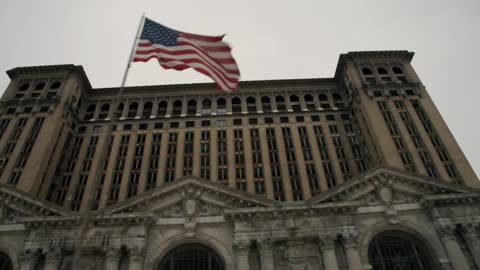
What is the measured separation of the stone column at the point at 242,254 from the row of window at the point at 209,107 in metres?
50.5

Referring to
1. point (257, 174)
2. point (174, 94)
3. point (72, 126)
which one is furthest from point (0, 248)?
point (174, 94)

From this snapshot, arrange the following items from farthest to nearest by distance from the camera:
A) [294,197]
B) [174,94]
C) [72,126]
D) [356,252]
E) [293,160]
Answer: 1. [174,94]
2. [72,126]
3. [293,160]
4. [294,197]
5. [356,252]

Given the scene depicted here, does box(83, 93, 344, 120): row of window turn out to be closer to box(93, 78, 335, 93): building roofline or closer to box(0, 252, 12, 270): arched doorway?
box(93, 78, 335, 93): building roofline

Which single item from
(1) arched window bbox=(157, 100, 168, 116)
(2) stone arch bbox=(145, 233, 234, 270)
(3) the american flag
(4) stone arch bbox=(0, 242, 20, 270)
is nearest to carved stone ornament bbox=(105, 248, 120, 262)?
(2) stone arch bbox=(145, 233, 234, 270)

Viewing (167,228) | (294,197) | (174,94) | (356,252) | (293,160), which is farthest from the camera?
(174,94)

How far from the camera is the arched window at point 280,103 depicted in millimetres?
76825

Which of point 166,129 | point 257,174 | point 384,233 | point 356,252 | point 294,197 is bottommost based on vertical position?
point 356,252

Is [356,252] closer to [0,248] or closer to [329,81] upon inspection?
[0,248]

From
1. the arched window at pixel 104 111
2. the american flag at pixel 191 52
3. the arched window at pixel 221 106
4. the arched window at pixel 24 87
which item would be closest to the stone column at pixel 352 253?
the american flag at pixel 191 52

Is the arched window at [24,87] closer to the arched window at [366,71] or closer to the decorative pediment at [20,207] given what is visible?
the decorative pediment at [20,207]

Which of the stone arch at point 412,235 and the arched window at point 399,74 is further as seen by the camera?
the arched window at point 399,74

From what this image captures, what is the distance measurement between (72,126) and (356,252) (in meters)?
64.0

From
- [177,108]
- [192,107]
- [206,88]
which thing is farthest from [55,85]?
[206,88]

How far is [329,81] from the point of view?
8206 centimetres
